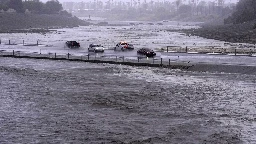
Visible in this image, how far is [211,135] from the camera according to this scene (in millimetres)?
24484

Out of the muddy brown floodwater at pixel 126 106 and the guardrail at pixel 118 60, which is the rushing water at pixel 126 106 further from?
the guardrail at pixel 118 60

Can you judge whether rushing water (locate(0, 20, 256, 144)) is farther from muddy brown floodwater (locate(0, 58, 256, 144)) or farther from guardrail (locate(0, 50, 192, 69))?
guardrail (locate(0, 50, 192, 69))

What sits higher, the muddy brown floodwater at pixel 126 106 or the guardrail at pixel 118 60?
the guardrail at pixel 118 60

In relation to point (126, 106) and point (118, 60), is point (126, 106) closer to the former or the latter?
point (126, 106)

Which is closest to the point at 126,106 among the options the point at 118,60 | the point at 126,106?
the point at 126,106

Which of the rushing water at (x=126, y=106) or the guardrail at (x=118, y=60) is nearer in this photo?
the rushing water at (x=126, y=106)

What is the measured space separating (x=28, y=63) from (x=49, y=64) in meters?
3.70

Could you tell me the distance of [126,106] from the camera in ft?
105

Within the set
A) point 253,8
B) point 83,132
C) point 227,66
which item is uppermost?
point 253,8

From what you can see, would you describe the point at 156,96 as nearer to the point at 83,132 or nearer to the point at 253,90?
the point at 253,90

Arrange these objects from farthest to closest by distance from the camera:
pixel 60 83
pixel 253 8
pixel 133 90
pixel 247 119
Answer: pixel 253 8 < pixel 60 83 < pixel 133 90 < pixel 247 119

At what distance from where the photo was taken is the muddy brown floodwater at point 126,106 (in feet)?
81.3

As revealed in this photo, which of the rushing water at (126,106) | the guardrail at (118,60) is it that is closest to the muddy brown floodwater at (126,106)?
the rushing water at (126,106)

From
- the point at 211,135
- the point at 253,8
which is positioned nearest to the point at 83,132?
the point at 211,135
